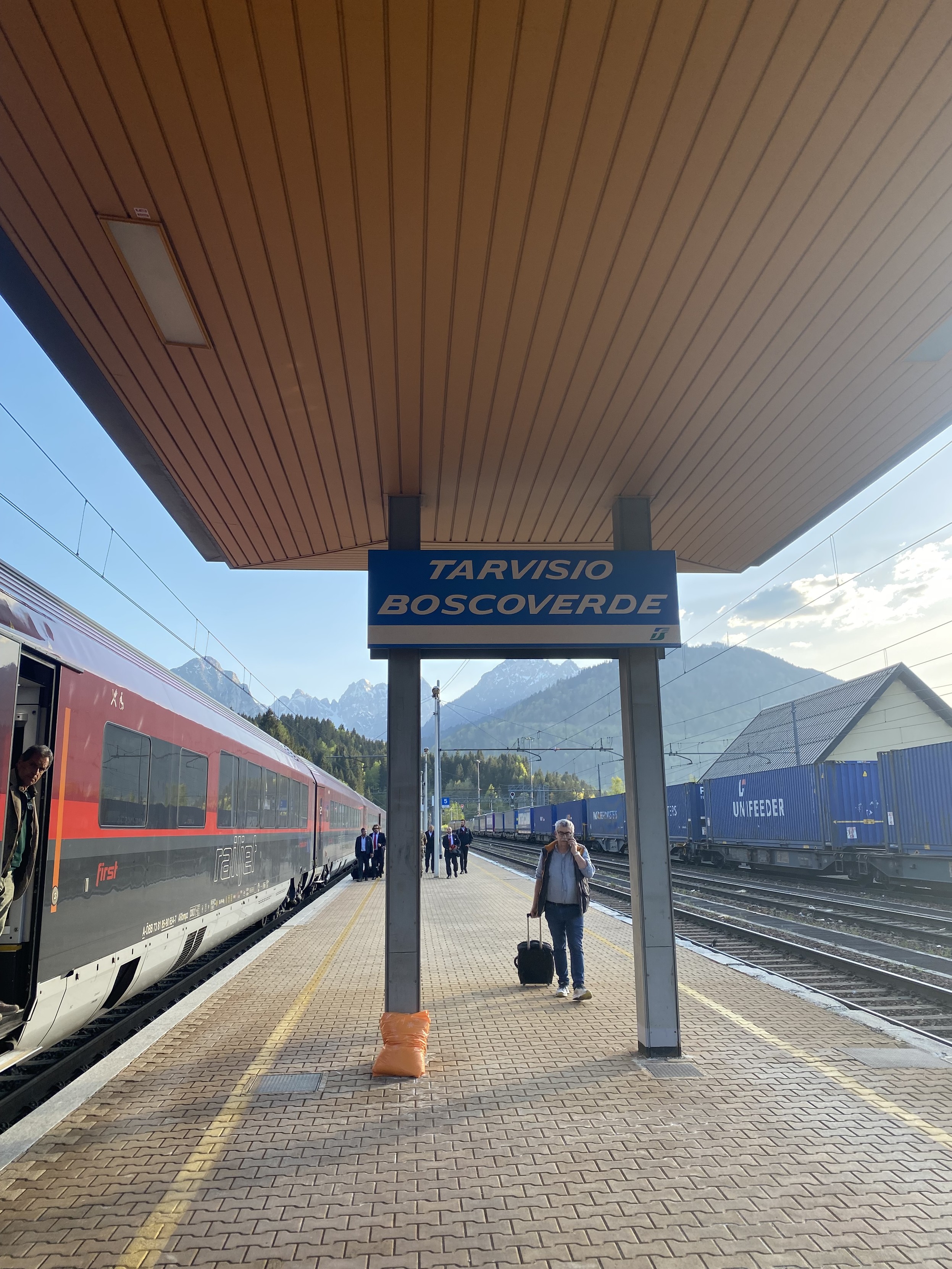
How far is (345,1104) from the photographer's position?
530 cm

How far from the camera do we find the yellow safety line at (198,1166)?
11.6 ft

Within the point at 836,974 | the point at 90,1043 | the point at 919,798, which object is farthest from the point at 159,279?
the point at 919,798

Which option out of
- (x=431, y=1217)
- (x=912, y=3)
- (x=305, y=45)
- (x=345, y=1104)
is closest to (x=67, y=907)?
(x=345, y=1104)

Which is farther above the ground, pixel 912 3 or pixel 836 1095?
pixel 912 3

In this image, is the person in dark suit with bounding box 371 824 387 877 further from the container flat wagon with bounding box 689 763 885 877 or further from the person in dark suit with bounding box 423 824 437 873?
the container flat wagon with bounding box 689 763 885 877

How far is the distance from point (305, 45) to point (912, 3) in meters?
2.24

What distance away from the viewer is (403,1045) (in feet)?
19.9

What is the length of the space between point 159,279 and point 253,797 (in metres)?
9.40

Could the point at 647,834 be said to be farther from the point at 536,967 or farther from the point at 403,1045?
the point at 536,967

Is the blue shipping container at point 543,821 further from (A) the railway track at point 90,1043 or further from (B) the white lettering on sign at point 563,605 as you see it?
(B) the white lettering on sign at point 563,605

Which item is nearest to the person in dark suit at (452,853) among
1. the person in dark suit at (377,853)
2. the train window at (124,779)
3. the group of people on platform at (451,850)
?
the group of people on platform at (451,850)

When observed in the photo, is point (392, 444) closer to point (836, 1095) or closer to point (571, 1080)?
point (571, 1080)

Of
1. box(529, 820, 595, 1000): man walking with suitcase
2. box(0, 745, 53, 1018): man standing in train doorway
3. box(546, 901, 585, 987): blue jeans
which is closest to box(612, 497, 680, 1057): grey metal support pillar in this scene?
box(529, 820, 595, 1000): man walking with suitcase

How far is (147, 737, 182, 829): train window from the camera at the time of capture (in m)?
7.39
